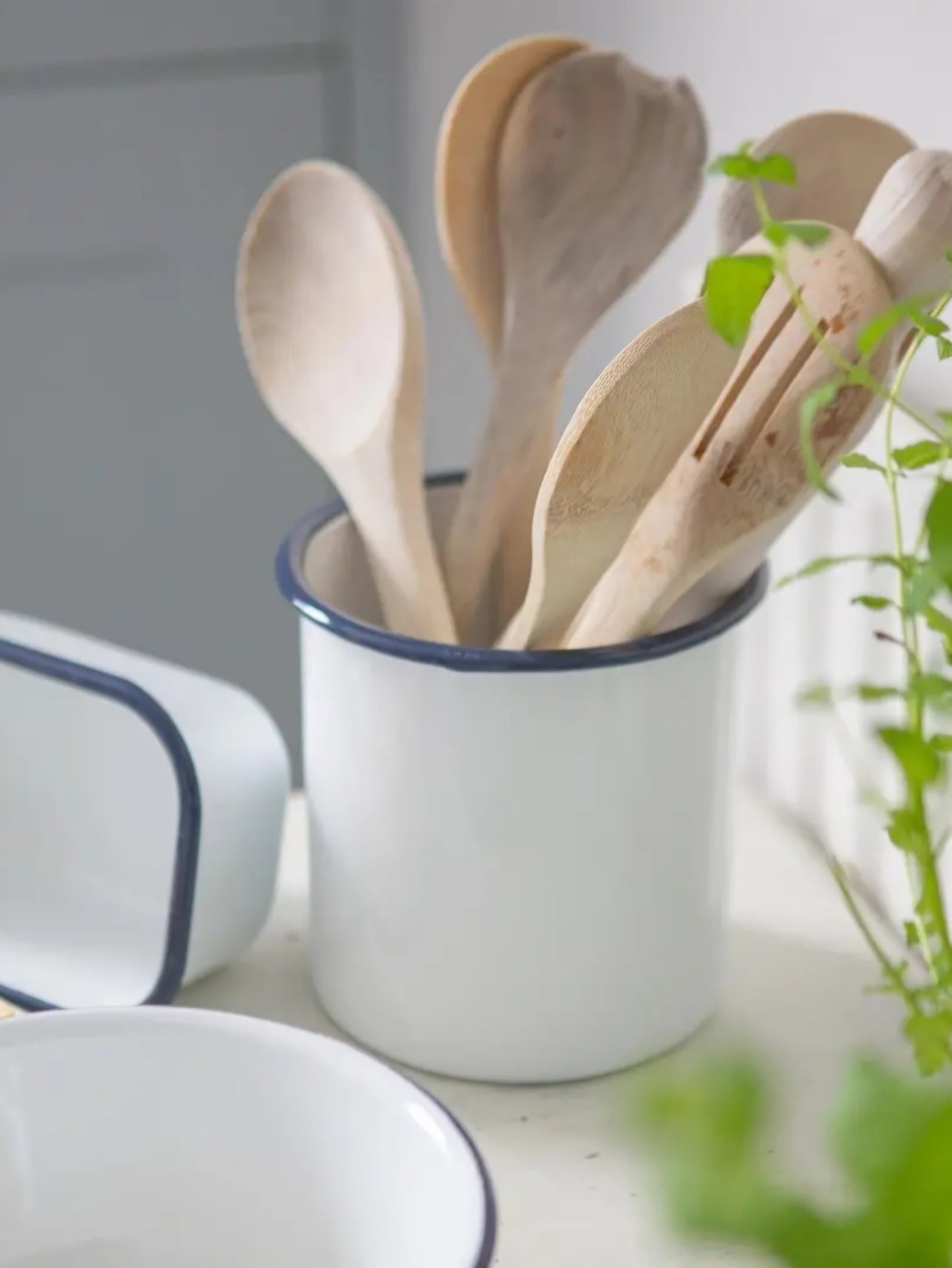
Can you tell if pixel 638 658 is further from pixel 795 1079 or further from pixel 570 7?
pixel 570 7

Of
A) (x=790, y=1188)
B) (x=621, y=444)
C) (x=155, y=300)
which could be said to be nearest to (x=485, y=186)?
(x=621, y=444)

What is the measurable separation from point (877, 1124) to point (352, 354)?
1.24ft

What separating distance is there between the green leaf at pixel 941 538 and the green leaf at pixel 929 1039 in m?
0.08

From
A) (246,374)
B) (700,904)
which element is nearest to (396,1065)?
(700,904)

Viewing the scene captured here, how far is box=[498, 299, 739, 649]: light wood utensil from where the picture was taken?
387 mm

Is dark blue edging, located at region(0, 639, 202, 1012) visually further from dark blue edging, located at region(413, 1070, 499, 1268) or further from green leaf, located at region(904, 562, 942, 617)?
green leaf, located at region(904, 562, 942, 617)

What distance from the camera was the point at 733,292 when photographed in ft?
0.88

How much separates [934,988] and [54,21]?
1.01m

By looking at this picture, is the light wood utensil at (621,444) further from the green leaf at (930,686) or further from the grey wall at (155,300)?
the grey wall at (155,300)

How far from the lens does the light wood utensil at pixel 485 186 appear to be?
1.60 feet

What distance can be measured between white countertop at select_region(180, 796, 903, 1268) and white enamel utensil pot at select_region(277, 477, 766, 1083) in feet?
0.05

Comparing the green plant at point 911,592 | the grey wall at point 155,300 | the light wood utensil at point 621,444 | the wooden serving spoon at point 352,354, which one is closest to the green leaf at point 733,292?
the green plant at point 911,592

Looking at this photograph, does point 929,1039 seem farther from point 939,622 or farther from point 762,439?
point 762,439

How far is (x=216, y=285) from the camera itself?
121cm
